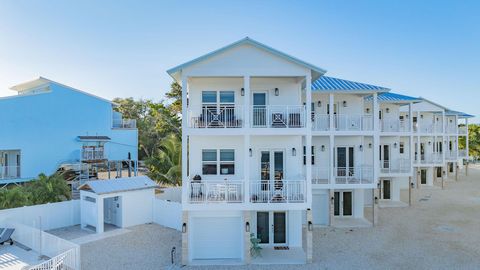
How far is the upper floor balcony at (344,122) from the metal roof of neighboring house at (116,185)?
438 inches

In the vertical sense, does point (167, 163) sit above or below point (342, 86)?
below

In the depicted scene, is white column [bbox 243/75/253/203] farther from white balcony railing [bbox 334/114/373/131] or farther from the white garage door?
white balcony railing [bbox 334/114/373/131]

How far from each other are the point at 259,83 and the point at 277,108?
1534mm

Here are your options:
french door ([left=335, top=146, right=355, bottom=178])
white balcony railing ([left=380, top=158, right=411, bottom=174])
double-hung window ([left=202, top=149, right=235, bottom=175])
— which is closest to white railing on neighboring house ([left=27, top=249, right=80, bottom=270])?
double-hung window ([left=202, top=149, right=235, bottom=175])

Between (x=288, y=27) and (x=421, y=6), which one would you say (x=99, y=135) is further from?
(x=421, y=6)

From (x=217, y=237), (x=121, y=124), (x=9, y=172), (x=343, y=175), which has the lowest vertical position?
(x=217, y=237)

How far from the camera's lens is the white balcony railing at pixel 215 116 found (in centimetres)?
1363

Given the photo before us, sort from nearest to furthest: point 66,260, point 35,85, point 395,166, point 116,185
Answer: point 66,260 < point 116,185 < point 395,166 < point 35,85

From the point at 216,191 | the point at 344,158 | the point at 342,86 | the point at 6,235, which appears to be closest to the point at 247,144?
the point at 216,191

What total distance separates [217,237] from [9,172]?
2067 centimetres

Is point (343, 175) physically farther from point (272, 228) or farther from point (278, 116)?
point (278, 116)

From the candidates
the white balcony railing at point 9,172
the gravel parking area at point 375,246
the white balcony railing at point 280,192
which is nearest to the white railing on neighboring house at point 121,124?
the white balcony railing at point 9,172

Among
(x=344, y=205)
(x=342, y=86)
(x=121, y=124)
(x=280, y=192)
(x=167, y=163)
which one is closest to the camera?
(x=280, y=192)

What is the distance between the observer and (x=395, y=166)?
79.4ft
